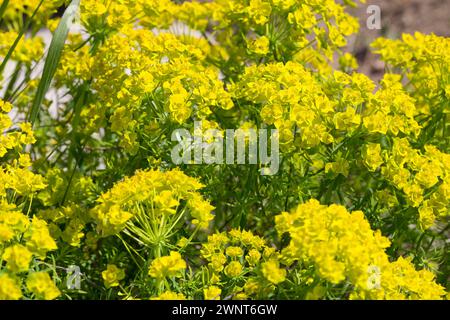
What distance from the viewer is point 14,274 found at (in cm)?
186

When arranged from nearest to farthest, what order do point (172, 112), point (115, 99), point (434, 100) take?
point (172, 112)
point (115, 99)
point (434, 100)

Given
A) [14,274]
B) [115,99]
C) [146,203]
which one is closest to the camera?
[14,274]

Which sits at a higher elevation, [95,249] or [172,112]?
[172,112]

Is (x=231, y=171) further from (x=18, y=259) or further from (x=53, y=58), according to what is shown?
(x=18, y=259)

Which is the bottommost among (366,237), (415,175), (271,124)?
(366,237)

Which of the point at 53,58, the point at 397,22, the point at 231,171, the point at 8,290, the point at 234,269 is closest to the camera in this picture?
the point at 8,290

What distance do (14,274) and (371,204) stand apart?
1296 millimetres

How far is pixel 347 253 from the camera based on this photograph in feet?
6.03

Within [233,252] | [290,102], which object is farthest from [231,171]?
[233,252]

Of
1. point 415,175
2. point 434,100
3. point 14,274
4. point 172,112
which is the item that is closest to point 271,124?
point 172,112

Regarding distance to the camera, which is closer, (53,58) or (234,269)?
(234,269)

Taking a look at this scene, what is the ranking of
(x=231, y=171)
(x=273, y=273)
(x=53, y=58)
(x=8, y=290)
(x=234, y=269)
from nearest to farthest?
(x=8, y=290), (x=273, y=273), (x=234, y=269), (x=53, y=58), (x=231, y=171)
